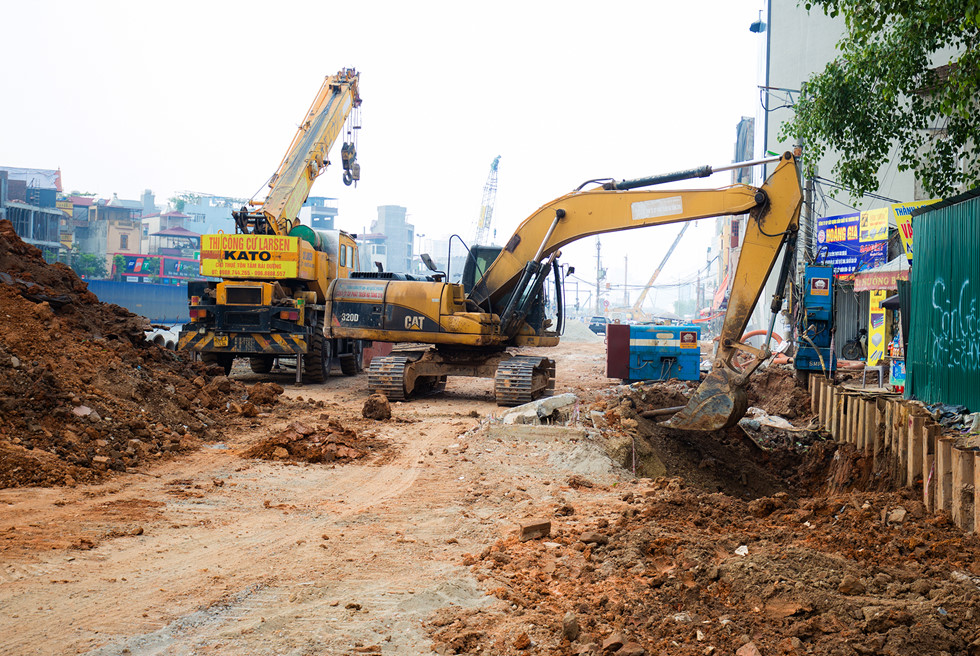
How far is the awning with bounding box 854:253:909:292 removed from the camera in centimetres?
1455

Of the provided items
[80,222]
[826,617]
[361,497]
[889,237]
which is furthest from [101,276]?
[826,617]

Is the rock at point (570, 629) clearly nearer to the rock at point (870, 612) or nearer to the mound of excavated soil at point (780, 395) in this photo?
the rock at point (870, 612)

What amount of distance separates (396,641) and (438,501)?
2994 mm

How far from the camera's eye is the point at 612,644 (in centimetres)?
353

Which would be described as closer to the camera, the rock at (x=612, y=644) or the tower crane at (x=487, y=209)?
the rock at (x=612, y=644)

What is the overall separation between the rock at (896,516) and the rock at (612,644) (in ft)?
9.31

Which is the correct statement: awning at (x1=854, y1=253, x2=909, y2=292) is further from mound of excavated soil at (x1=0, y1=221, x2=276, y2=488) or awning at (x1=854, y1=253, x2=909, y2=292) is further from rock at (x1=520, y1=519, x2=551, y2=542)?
mound of excavated soil at (x1=0, y1=221, x2=276, y2=488)

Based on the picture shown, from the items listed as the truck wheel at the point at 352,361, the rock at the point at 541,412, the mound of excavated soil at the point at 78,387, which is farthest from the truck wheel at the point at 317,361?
the rock at the point at 541,412

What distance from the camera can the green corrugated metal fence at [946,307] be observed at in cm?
847

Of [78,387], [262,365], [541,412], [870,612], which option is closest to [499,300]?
[541,412]

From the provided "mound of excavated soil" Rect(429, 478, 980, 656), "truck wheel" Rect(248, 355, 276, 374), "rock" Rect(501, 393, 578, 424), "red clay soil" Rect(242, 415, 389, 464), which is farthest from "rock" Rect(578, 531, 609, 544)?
"truck wheel" Rect(248, 355, 276, 374)

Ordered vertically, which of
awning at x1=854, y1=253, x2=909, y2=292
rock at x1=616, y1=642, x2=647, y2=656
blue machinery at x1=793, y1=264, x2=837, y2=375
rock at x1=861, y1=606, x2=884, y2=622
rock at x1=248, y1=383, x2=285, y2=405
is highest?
awning at x1=854, y1=253, x2=909, y2=292

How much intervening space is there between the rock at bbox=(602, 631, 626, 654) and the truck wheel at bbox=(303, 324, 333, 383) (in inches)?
522

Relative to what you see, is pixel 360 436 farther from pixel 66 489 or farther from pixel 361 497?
pixel 66 489
